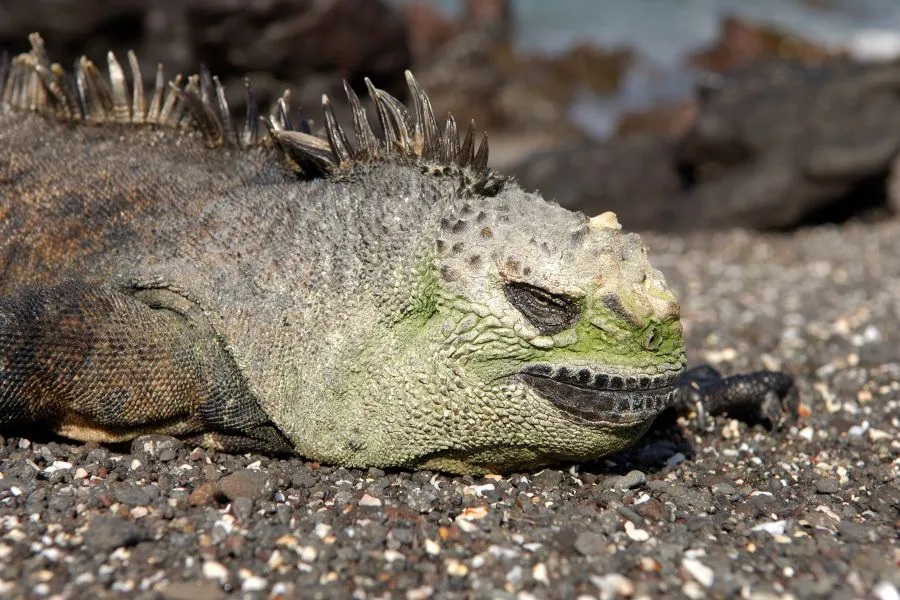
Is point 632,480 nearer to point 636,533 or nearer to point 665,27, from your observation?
point 636,533

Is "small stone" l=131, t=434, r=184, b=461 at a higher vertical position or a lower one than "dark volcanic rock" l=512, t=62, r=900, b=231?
lower

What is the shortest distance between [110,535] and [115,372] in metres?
0.64

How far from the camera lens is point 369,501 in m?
2.87

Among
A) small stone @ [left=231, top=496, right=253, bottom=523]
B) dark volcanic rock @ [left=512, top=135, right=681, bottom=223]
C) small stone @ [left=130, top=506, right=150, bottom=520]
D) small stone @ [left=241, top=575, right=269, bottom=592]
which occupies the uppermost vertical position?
dark volcanic rock @ [left=512, top=135, right=681, bottom=223]

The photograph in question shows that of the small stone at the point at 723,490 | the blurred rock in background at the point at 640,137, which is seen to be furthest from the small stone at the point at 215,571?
the blurred rock in background at the point at 640,137

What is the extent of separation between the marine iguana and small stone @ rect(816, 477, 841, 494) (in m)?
0.76

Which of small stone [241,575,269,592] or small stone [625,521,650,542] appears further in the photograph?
small stone [625,521,650,542]

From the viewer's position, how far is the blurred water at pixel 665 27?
22.1m

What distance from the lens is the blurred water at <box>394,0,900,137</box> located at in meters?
22.1

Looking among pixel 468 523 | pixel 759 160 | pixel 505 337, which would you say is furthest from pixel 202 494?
pixel 759 160

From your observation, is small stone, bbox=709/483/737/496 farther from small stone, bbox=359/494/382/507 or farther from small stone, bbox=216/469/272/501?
small stone, bbox=216/469/272/501

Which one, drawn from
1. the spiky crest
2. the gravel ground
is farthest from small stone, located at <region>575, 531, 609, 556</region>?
the spiky crest

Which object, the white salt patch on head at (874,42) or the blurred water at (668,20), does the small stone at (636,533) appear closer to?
the blurred water at (668,20)

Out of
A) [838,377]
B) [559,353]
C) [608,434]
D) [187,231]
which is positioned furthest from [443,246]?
[838,377]
